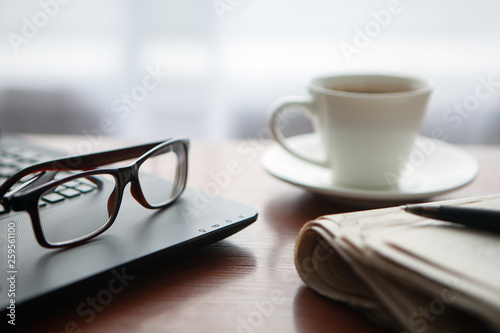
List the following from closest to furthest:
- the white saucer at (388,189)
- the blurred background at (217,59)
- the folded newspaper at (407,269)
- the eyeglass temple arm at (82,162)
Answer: the folded newspaper at (407,269) < the eyeglass temple arm at (82,162) < the white saucer at (388,189) < the blurred background at (217,59)

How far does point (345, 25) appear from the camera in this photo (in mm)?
1270

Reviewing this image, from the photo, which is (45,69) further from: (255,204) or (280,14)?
(255,204)

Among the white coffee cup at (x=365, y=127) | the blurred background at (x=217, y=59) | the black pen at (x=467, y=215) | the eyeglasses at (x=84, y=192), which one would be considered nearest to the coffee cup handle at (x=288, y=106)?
the white coffee cup at (x=365, y=127)

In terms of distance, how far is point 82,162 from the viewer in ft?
1.39

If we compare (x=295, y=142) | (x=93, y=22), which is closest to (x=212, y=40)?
(x=93, y=22)

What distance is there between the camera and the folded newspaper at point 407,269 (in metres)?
0.26

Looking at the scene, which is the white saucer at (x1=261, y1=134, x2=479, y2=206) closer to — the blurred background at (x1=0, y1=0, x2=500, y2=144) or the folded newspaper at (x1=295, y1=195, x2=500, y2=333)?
the folded newspaper at (x1=295, y1=195, x2=500, y2=333)

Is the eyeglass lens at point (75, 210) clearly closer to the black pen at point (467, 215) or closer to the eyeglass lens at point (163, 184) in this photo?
the eyeglass lens at point (163, 184)

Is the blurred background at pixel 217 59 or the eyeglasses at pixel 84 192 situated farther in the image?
the blurred background at pixel 217 59

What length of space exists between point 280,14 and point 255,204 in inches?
34.4

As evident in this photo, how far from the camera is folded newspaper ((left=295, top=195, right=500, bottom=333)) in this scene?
26cm

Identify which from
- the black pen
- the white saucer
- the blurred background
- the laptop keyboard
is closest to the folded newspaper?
the black pen

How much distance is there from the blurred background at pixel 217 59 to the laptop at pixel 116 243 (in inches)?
37.0

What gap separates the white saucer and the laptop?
13cm
